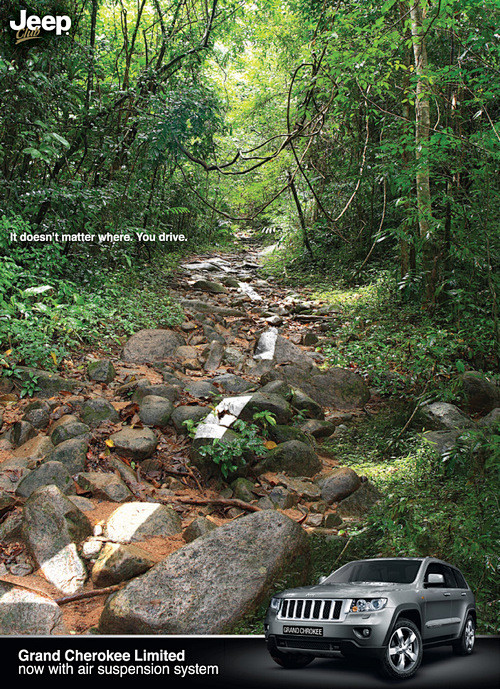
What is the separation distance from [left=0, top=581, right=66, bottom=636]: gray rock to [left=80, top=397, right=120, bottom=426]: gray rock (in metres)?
2.34

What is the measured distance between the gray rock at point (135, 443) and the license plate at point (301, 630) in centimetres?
273

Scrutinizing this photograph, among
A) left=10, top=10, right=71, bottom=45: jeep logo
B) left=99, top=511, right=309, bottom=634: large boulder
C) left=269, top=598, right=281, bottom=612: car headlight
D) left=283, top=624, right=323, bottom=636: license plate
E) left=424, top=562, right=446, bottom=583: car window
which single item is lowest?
left=99, top=511, right=309, bottom=634: large boulder

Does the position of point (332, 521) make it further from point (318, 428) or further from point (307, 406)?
point (307, 406)

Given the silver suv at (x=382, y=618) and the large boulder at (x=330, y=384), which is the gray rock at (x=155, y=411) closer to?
the large boulder at (x=330, y=384)

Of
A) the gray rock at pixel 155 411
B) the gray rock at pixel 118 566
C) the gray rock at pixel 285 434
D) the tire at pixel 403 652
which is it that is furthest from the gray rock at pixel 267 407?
the tire at pixel 403 652

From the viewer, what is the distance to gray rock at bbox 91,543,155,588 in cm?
330

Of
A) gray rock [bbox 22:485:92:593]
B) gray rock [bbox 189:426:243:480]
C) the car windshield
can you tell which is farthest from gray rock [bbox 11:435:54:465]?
the car windshield

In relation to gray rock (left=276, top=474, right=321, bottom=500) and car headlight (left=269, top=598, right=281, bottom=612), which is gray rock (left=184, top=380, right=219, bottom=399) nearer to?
gray rock (left=276, top=474, right=321, bottom=500)

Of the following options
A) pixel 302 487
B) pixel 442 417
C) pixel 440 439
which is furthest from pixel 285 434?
pixel 442 417

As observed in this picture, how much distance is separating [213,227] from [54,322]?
404 inches

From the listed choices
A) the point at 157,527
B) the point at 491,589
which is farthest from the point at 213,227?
the point at 491,589

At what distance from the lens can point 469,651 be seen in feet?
8.41

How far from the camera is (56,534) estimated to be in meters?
3.62

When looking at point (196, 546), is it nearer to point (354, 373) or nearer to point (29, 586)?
point (29, 586)
